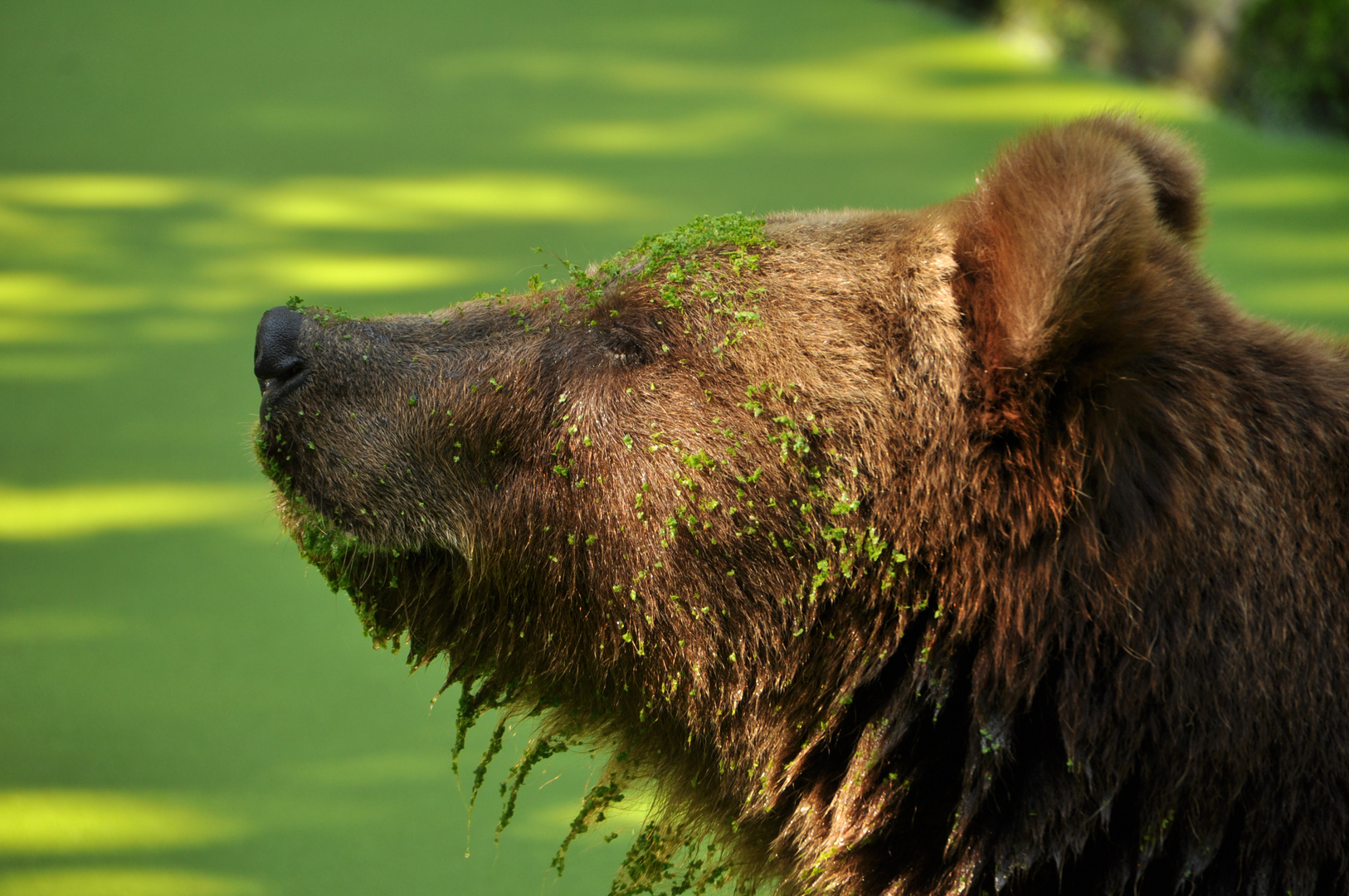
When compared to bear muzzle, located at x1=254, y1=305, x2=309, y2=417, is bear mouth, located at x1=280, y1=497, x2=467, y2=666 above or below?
below

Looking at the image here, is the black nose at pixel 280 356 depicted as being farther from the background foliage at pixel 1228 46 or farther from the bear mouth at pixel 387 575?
the background foliage at pixel 1228 46

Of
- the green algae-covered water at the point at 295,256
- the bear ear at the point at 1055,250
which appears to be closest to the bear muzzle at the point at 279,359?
the bear ear at the point at 1055,250

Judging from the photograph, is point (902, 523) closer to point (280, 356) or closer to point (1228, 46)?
point (280, 356)

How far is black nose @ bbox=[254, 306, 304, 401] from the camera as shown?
242cm

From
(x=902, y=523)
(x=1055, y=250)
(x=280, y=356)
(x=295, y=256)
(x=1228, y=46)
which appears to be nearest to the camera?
(x=1055, y=250)

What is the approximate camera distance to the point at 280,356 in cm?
242

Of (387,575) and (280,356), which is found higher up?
(280,356)

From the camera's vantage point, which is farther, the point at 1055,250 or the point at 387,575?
the point at 387,575

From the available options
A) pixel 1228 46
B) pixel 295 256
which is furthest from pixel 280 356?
pixel 1228 46

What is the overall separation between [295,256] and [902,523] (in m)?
3.80

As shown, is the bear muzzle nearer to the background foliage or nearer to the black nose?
the black nose

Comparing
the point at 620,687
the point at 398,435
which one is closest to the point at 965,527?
the point at 620,687

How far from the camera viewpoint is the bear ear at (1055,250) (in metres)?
1.86

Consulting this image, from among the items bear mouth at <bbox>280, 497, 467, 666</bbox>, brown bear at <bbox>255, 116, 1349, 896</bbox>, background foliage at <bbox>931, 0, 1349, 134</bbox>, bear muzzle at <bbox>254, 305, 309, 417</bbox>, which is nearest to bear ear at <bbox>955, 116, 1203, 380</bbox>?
brown bear at <bbox>255, 116, 1349, 896</bbox>
